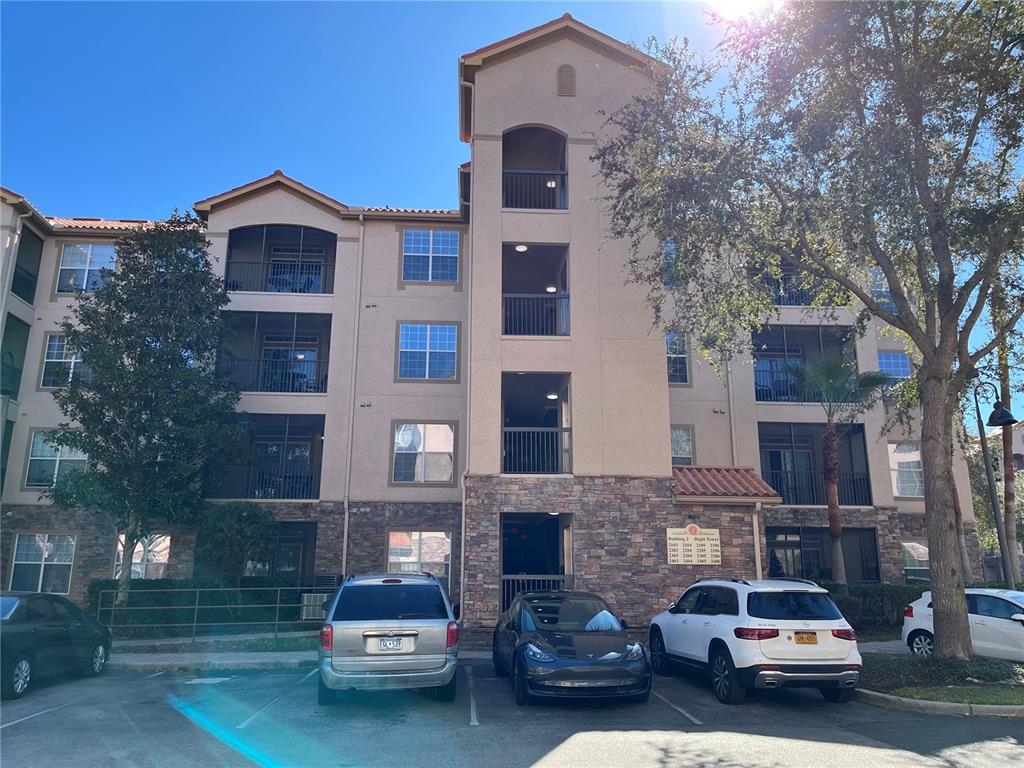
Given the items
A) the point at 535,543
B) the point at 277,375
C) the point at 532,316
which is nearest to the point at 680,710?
the point at 532,316

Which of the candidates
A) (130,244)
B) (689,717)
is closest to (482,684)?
(689,717)

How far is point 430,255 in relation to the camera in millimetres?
22875

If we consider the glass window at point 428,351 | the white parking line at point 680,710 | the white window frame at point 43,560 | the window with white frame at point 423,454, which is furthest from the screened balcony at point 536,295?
the white window frame at point 43,560

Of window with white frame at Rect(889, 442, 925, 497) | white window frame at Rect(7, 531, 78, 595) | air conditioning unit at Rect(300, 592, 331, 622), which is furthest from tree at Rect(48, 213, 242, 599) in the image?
window with white frame at Rect(889, 442, 925, 497)

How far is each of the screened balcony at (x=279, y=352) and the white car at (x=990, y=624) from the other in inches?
648

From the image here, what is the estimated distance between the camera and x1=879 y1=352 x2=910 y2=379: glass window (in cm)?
2461

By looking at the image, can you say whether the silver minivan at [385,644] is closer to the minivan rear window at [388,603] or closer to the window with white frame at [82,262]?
the minivan rear window at [388,603]

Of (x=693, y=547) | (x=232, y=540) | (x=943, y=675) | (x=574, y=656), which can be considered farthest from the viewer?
(x=232, y=540)

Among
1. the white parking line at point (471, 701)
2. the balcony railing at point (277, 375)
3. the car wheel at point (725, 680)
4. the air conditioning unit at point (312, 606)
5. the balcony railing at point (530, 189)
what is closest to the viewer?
the white parking line at point (471, 701)

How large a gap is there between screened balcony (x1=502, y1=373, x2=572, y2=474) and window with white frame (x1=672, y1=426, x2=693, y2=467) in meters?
4.16

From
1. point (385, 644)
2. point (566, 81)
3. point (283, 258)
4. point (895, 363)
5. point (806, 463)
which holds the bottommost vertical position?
point (385, 644)

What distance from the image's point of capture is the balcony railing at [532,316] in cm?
1861

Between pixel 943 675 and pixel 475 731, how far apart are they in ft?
24.4

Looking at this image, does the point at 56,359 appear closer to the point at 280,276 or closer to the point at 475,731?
the point at 280,276
